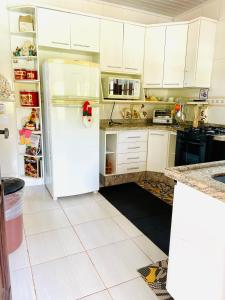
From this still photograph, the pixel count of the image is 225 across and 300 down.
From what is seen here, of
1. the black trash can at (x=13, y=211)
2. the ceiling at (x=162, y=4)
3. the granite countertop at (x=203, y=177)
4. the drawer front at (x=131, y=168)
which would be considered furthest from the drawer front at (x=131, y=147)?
the ceiling at (x=162, y=4)

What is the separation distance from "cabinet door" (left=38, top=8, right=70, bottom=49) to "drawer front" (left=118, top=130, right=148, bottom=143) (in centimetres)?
141

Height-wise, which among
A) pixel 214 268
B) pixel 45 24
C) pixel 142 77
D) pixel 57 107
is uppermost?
pixel 45 24

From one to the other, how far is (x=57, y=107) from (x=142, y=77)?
1.61 metres

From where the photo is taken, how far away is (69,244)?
78.7 inches

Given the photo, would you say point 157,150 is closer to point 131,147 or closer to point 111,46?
point 131,147

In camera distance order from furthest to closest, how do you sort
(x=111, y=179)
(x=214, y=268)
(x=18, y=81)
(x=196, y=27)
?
(x=111, y=179) < (x=196, y=27) < (x=18, y=81) < (x=214, y=268)

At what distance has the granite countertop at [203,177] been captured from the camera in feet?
3.33

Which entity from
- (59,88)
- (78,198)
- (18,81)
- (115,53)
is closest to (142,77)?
(115,53)

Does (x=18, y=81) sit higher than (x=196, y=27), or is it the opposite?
(x=196, y=27)

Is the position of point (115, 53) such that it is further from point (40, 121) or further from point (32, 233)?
point (32, 233)

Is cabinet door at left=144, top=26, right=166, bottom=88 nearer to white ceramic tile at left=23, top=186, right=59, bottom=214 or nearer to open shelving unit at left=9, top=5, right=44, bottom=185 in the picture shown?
open shelving unit at left=9, top=5, right=44, bottom=185

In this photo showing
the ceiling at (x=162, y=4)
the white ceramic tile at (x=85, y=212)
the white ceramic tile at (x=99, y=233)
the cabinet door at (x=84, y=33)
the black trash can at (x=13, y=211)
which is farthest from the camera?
the ceiling at (x=162, y=4)

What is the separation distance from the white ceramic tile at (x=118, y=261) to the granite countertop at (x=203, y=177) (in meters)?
0.91

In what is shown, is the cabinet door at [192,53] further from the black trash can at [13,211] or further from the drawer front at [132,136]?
the black trash can at [13,211]
